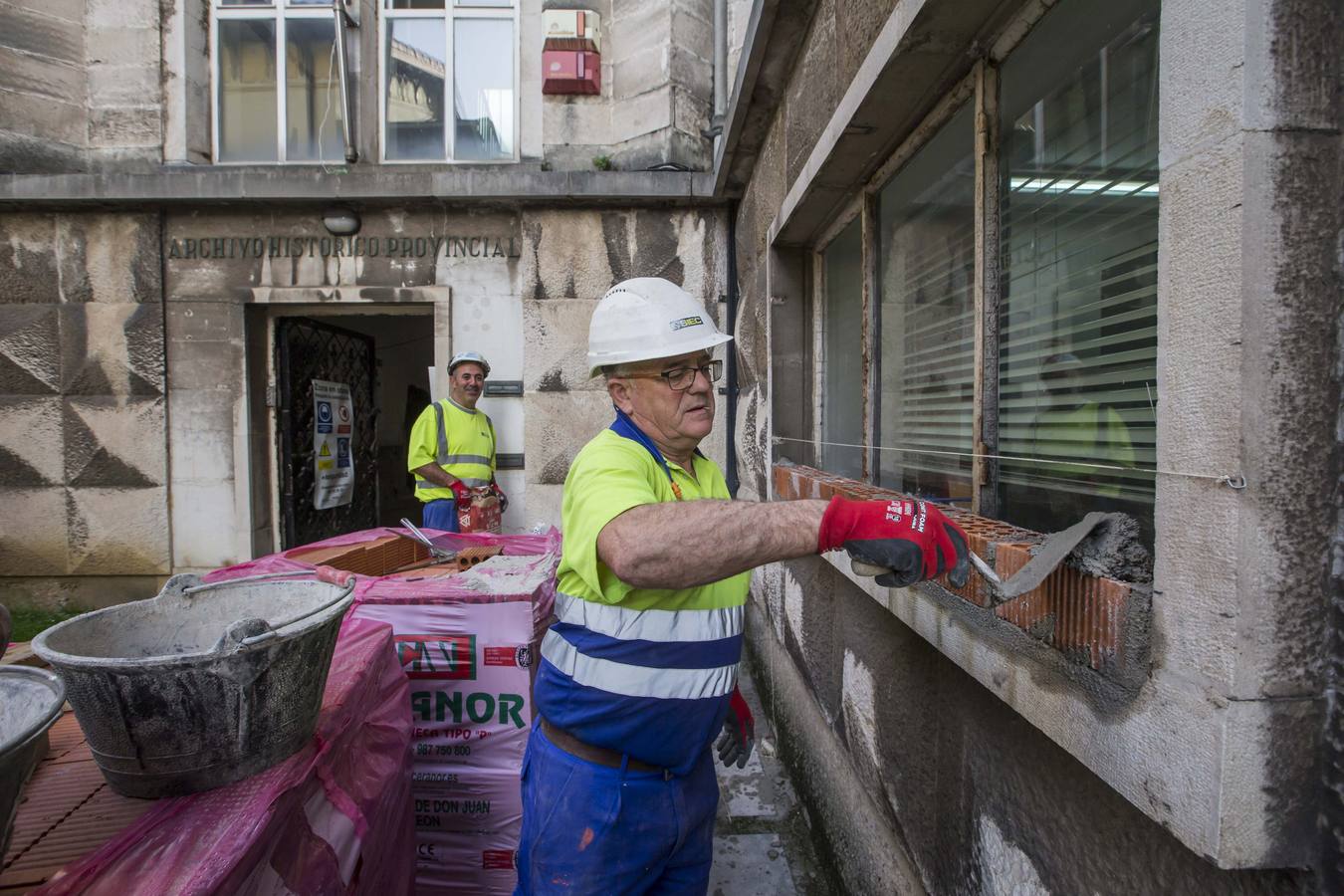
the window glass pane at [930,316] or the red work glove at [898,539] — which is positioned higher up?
the window glass pane at [930,316]

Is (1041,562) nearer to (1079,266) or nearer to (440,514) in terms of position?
(1079,266)

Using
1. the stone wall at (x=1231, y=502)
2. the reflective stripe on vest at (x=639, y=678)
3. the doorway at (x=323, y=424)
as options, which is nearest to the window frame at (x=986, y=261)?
the stone wall at (x=1231, y=502)

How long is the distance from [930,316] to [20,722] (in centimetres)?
234

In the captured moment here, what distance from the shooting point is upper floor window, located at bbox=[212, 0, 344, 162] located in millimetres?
5758

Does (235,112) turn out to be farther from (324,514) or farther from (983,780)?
(983,780)

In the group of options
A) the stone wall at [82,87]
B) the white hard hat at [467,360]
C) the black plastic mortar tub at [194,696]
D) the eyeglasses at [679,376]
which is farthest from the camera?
the stone wall at [82,87]

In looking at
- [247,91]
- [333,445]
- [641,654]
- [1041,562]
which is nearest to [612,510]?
[641,654]

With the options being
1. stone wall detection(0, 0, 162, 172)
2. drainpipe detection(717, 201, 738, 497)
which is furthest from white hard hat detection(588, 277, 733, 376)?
stone wall detection(0, 0, 162, 172)

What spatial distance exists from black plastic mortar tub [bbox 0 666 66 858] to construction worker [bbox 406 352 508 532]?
3.72 m

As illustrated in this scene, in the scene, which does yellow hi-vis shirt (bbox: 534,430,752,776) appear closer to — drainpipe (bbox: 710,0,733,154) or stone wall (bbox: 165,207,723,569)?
stone wall (bbox: 165,207,723,569)

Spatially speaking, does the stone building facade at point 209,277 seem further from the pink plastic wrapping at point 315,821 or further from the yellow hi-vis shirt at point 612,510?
the yellow hi-vis shirt at point 612,510

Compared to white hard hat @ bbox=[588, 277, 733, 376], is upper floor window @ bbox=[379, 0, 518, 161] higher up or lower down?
higher up

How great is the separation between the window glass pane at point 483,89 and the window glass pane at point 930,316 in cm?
420

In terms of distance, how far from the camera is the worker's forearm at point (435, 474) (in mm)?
4852
